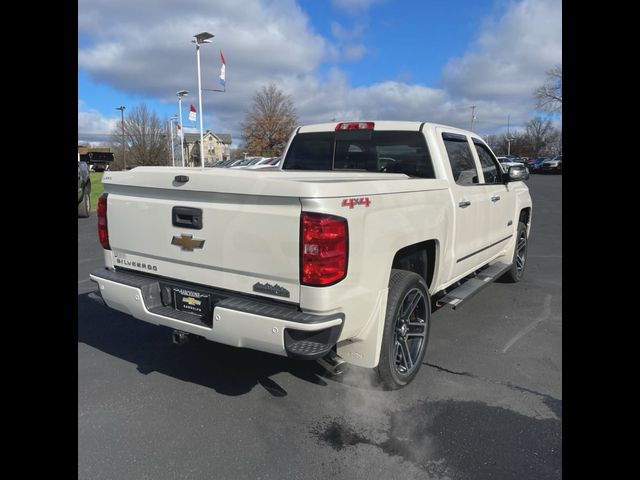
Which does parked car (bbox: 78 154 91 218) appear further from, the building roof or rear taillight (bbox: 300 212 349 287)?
the building roof

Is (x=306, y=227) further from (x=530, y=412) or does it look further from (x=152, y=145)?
(x=152, y=145)

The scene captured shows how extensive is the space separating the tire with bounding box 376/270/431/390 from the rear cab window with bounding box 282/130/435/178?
119 centimetres

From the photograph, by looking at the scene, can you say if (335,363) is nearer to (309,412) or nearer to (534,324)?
(309,412)

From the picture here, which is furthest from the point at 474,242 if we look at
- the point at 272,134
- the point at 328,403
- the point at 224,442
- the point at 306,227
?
the point at 272,134

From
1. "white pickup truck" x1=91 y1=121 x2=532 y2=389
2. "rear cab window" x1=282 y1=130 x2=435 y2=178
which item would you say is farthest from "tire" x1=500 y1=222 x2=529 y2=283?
"rear cab window" x1=282 y1=130 x2=435 y2=178

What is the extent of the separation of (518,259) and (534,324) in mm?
1780

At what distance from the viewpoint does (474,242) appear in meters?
4.58

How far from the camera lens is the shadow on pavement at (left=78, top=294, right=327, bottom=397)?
141 inches

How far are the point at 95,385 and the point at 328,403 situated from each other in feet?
5.85

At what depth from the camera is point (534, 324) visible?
4895 mm

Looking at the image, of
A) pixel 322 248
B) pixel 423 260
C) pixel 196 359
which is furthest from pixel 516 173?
pixel 196 359

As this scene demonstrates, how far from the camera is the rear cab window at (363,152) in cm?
426

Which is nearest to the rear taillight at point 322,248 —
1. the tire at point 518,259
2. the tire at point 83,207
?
the tire at point 518,259

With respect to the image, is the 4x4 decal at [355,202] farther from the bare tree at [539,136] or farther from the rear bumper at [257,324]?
the bare tree at [539,136]
